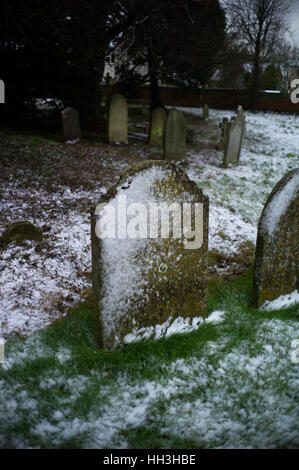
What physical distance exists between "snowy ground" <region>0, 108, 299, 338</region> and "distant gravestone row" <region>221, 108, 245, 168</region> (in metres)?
0.31

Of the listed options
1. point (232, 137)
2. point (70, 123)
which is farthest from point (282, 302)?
point (70, 123)

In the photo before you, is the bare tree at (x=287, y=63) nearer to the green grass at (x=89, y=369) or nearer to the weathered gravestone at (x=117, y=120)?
the weathered gravestone at (x=117, y=120)

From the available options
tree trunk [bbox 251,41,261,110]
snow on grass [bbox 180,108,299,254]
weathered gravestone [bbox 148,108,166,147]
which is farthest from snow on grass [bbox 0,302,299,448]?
tree trunk [bbox 251,41,261,110]

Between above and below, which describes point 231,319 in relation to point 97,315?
below

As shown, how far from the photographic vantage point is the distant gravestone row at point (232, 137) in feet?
28.0

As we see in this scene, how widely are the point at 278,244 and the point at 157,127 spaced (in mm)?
7794

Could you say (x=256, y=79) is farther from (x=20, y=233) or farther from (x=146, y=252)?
(x=146, y=252)

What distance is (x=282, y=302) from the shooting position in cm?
347

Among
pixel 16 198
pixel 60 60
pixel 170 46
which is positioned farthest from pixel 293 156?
pixel 16 198

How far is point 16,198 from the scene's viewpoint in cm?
550

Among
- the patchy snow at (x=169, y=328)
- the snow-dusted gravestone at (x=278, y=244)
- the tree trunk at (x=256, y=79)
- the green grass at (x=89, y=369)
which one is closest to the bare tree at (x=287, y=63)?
the tree trunk at (x=256, y=79)
